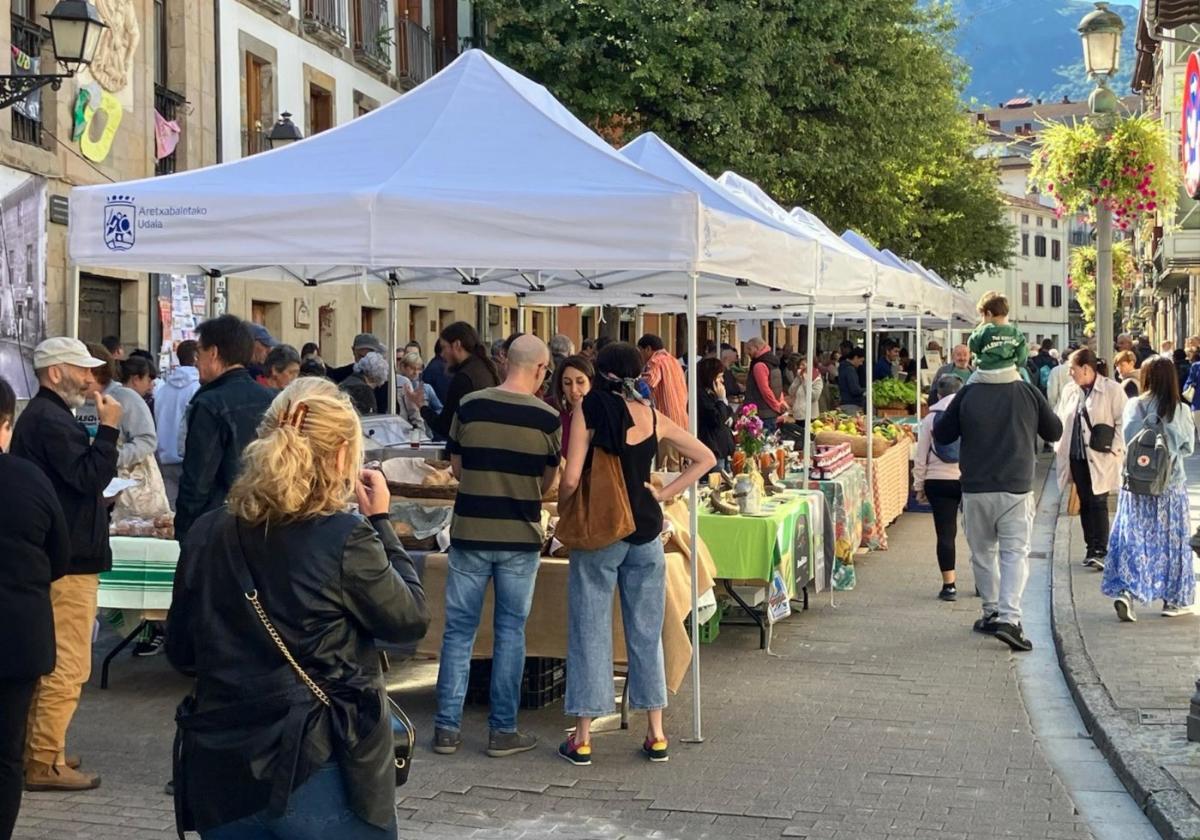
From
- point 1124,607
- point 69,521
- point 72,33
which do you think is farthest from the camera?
point 72,33

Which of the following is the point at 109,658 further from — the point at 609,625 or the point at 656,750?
the point at 656,750

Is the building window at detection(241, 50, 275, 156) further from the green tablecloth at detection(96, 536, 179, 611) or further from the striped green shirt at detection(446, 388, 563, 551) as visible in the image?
the striped green shirt at detection(446, 388, 563, 551)

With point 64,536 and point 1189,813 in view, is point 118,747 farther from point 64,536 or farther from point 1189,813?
point 1189,813

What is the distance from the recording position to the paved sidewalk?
19.9ft

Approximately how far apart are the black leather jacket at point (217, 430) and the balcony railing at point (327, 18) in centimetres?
1718

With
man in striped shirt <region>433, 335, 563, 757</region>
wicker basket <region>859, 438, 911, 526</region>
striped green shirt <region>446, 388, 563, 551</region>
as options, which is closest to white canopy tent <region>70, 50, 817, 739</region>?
man in striped shirt <region>433, 335, 563, 757</region>

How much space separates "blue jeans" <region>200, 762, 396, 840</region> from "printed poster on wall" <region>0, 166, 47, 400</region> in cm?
1236

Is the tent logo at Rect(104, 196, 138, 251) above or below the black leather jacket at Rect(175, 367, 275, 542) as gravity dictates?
above

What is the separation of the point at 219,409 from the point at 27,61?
10.5m

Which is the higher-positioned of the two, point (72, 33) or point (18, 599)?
point (72, 33)

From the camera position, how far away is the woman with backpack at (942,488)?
10.6 metres

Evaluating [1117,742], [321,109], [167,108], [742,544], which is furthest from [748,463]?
[321,109]

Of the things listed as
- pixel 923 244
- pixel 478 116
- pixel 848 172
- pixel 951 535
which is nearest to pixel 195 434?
pixel 478 116

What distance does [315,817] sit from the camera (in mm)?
3295
